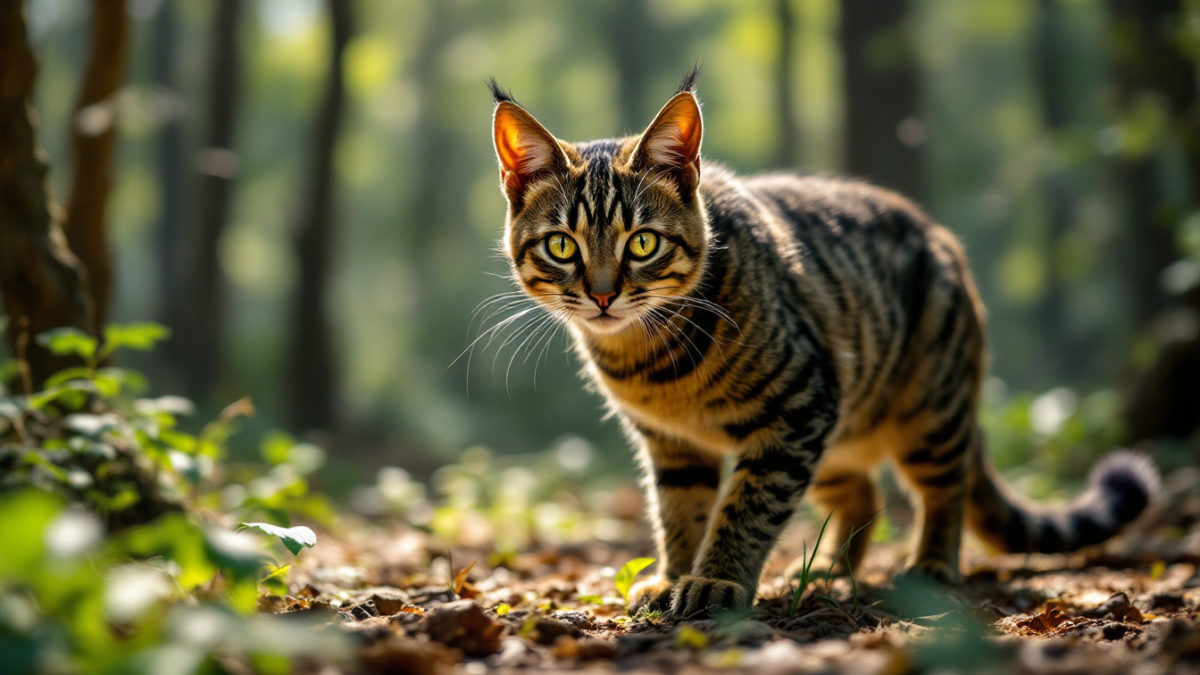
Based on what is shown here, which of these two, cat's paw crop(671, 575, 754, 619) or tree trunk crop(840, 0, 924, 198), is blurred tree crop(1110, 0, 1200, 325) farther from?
cat's paw crop(671, 575, 754, 619)

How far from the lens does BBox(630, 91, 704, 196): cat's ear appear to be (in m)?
3.51

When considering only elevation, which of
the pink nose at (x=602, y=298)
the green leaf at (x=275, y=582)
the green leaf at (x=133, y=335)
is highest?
the pink nose at (x=602, y=298)

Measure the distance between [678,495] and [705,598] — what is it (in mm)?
826

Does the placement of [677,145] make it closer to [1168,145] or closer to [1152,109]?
[1152,109]

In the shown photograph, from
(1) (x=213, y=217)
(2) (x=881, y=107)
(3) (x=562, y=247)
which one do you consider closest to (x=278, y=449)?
(3) (x=562, y=247)

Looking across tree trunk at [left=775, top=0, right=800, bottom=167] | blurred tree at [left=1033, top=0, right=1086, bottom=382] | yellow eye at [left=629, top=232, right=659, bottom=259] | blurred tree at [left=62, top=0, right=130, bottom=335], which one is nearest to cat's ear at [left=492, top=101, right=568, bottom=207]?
yellow eye at [left=629, top=232, right=659, bottom=259]

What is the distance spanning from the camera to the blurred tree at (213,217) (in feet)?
39.9

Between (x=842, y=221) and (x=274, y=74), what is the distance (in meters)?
19.5

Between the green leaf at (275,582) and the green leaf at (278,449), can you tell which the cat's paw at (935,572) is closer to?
the green leaf at (275,582)

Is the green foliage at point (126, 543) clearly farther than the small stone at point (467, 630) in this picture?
No

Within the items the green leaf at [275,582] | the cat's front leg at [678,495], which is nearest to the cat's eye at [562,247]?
the cat's front leg at [678,495]

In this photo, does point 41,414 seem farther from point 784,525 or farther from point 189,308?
point 189,308

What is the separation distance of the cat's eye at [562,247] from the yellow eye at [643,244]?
0.74 ft

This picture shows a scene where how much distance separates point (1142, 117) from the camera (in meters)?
5.91
